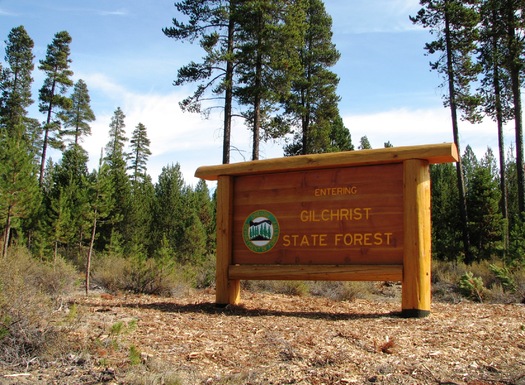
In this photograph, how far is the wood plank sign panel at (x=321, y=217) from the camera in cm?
688

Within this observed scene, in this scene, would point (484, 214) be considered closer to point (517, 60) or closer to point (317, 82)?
point (517, 60)

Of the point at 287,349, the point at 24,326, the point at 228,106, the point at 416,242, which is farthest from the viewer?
the point at 228,106

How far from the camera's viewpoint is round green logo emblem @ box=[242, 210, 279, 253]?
7.64 m

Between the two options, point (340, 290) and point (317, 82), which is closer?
point (340, 290)

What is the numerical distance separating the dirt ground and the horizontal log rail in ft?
1.73

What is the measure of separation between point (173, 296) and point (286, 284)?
2.32 metres

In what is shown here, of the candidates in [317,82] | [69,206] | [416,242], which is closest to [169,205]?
[69,206]

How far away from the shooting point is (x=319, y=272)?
23.1 feet

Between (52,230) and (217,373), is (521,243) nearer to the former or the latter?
(217,373)

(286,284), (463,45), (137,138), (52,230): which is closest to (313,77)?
(463,45)

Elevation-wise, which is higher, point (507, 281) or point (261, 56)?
point (261, 56)

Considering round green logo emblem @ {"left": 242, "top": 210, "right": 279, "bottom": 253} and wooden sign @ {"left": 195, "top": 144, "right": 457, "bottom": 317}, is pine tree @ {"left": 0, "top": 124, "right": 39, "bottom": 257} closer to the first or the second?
wooden sign @ {"left": 195, "top": 144, "right": 457, "bottom": 317}

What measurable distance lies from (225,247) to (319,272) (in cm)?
165

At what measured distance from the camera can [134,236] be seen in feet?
86.8
